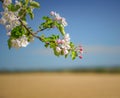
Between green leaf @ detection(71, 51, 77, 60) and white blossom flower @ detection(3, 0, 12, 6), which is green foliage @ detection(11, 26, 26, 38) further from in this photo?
green leaf @ detection(71, 51, 77, 60)

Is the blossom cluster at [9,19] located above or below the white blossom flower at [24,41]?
above

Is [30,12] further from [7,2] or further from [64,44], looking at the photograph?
[64,44]

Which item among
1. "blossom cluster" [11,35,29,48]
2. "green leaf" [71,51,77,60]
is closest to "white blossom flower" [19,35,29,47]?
"blossom cluster" [11,35,29,48]

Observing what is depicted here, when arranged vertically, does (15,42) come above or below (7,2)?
below

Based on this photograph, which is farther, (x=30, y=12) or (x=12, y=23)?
(x=30, y=12)

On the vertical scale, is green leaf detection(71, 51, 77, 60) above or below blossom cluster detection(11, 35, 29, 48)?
below

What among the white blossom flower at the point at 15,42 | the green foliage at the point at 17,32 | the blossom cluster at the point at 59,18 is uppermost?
the blossom cluster at the point at 59,18

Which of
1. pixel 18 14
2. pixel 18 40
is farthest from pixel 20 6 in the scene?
pixel 18 40

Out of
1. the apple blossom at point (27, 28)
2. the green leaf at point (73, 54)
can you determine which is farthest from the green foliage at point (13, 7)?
the green leaf at point (73, 54)

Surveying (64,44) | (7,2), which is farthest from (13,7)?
(64,44)

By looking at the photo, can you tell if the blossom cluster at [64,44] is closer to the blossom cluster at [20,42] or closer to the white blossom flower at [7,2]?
the blossom cluster at [20,42]

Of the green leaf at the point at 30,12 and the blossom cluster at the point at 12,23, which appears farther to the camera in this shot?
the green leaf at the point at 30,12

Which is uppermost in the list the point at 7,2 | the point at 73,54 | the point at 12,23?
the point at 7,2

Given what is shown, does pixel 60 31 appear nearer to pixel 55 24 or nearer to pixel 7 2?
pixel 55 24
